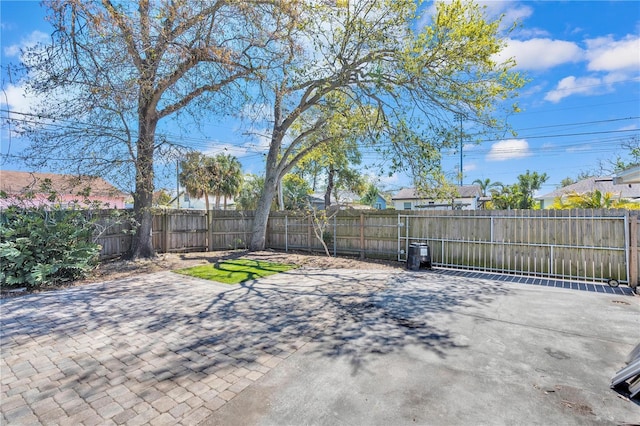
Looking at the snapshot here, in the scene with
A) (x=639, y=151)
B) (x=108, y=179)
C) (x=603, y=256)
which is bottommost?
(x=603, y=256)

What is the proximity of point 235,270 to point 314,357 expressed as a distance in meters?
5.69

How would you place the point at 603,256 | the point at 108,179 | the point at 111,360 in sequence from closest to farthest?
the point at 111,360 < the point at 603,256 < the point at 108,179

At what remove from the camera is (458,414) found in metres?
2.46

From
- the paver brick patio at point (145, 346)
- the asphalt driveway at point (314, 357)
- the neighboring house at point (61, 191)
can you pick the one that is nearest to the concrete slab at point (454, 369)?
the asphalt driveway at point (314, 357)

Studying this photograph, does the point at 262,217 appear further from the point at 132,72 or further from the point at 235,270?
the point at 132,72

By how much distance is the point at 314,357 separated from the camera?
353 centimetres

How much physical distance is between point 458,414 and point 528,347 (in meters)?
1.91

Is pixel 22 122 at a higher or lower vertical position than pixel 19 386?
higher

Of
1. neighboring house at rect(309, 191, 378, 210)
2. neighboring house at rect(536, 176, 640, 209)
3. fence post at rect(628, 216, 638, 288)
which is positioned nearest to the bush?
neighboring house at rect(309, 191, 378, 210)

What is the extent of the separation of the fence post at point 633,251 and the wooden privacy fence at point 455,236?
0.05 feet

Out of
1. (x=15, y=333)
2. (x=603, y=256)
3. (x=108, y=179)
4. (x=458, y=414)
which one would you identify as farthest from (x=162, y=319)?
(x=603, y=256)

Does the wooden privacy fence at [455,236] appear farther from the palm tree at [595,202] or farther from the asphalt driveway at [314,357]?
the palm tree at [595,202]

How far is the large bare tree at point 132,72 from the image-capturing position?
562 cm

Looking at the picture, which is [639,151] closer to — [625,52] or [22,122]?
[625,52]
